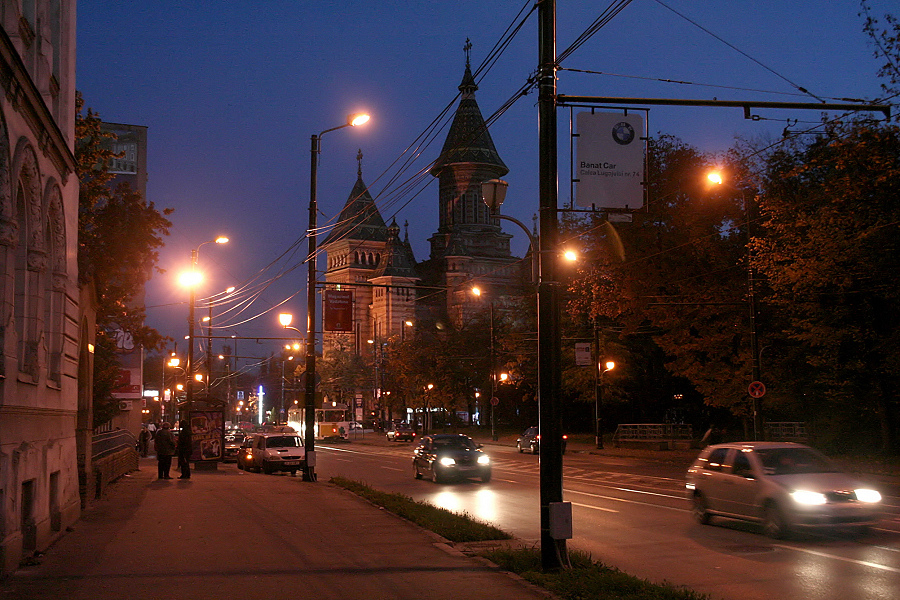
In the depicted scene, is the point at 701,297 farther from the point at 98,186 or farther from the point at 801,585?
the point at 801,585

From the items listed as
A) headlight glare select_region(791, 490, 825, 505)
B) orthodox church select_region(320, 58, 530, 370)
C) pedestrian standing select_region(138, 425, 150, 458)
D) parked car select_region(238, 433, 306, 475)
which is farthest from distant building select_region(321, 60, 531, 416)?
headlight glare select_region(791, 490, 825, 505)

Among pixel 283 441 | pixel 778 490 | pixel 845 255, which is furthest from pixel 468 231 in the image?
pixel 778 490

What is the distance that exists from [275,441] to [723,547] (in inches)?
991

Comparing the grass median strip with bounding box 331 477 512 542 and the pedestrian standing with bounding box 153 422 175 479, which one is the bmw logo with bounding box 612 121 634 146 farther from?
the pedestrian standing with bounding box 153 422 175 479

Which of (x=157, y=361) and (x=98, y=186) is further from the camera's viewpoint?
(x=157, y=361)

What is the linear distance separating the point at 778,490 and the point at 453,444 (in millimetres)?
14370

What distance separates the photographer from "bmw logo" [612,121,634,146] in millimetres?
11352

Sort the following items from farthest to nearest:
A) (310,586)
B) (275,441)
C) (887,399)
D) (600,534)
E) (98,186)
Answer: (275,441), (887,399), (98,186), (600,534), (310,586)

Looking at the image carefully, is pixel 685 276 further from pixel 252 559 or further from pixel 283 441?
pixel 252 559

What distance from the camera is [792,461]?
48.1ft

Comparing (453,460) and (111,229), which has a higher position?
(111,229)

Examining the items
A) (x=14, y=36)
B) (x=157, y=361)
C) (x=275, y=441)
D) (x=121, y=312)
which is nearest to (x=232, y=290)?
(x=275, y=441)

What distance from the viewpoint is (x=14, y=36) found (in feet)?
35.6

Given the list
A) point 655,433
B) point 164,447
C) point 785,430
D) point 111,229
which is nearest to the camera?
point 111,229
